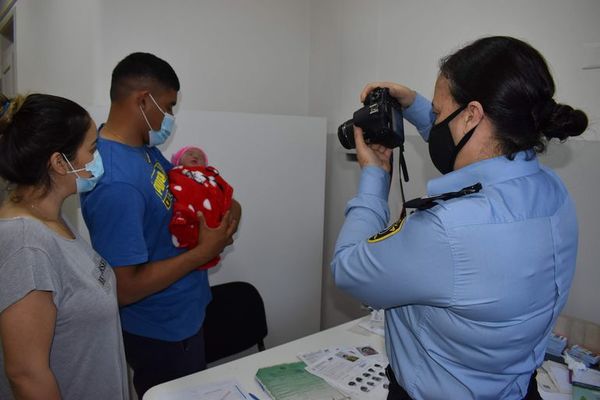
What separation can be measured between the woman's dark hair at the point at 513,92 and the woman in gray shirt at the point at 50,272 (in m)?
0.99

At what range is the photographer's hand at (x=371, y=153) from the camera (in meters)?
1.02

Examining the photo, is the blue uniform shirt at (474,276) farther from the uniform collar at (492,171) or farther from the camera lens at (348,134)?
the camera lens at (348,134)

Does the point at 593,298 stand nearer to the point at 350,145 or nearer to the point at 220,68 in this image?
the point at 350,145

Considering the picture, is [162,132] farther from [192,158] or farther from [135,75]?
[192,158]

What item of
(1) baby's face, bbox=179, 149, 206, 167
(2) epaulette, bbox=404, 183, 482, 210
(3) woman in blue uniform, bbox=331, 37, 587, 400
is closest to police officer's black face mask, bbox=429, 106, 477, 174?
(3) woman in blue uniform, bbox=331, 37, 587, 400

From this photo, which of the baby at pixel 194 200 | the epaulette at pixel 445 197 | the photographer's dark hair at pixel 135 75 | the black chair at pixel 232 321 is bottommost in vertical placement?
the black chair at pixel 232 321

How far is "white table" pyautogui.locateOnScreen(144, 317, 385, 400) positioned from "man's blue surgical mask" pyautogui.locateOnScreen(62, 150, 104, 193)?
66 centimetres

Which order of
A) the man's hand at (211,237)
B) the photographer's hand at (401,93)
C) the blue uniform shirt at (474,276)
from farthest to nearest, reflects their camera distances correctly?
1. the man's hand at (211,237)
2. the photographer's hand at (401,93)
3. the blue uniform shirt at (474,276)

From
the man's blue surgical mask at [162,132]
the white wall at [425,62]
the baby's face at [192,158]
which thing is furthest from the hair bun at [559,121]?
the baby's face at [192,158]

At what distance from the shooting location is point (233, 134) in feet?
7.00

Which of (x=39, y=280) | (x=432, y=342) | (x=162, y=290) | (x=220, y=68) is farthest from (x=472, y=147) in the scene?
(x=220, y=68)

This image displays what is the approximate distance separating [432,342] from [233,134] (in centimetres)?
160

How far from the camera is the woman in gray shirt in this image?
93 centimetres

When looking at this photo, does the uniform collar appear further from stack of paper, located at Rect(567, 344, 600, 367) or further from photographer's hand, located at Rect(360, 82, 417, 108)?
stack of paper, located at Rect(567, 344, 600, 367)
